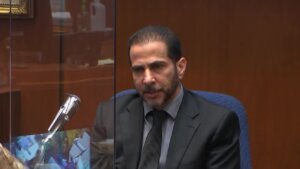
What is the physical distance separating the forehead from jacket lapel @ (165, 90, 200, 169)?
0.65 ft

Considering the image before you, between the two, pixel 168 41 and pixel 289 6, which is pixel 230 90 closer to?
pixel 289 6

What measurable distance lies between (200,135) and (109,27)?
0.46m

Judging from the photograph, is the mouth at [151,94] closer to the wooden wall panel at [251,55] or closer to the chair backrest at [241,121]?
the chair backrest at [241,121]

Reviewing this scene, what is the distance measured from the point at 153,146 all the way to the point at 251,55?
5.73ft

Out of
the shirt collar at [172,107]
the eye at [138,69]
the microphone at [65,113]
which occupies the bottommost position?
the shirt collar at [172,107]

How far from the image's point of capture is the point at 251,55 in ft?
10.3

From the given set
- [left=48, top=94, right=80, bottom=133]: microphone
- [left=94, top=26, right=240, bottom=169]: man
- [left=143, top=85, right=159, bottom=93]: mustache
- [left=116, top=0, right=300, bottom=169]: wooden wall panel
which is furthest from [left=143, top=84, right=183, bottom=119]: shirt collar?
[left=116, top=0, right=300, bottom=169]: wooden wall panel

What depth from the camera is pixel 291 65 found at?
311cm

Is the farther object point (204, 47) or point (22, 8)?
point (204, 47)

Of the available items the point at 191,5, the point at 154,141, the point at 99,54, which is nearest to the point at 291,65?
the point at 191,5

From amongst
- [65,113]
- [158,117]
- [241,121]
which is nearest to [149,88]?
[158,117]

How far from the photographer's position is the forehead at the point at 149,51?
4.90 ft

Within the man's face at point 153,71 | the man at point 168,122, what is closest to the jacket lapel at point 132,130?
the man at point 168,122

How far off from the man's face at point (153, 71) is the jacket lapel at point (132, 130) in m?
0.10
